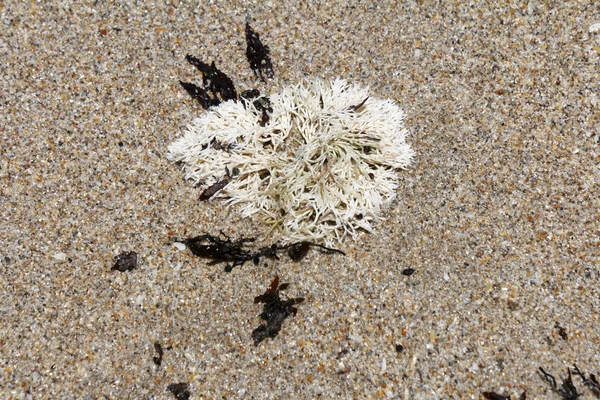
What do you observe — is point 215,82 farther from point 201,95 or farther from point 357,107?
point 357,107

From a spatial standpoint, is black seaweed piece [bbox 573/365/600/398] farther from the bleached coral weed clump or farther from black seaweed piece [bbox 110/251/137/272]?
black seaweed piece [bbox 110/251/137/272]

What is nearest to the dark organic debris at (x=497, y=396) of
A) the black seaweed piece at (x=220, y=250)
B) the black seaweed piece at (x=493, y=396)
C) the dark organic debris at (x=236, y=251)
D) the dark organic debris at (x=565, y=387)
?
the black seaweed piece at (x=493, y=396)

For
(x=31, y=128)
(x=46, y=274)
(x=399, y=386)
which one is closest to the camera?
(x=399, y=386)

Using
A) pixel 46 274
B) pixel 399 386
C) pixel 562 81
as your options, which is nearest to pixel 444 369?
pixel 399 386

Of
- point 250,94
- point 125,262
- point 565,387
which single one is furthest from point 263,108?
point 565,387

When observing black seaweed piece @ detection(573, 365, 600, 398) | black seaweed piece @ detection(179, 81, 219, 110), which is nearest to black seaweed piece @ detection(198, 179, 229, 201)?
black seaweed piece @ detection(179, 81, 219, 110)

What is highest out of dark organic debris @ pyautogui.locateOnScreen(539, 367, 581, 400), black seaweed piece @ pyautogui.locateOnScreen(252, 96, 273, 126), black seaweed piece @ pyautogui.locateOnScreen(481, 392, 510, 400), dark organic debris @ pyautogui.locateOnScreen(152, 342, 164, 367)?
black seaweed piece @ pyautogui.locateOnScreen(252, 96, 273, 126)

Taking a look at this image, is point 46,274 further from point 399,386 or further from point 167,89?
point 399,386
